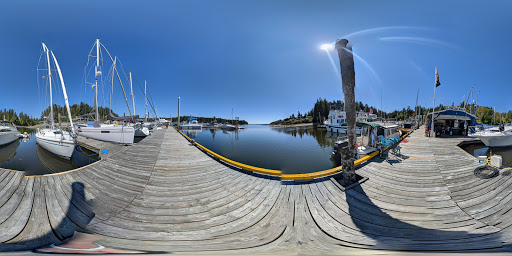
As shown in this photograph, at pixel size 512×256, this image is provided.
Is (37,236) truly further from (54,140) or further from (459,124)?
(459,124)

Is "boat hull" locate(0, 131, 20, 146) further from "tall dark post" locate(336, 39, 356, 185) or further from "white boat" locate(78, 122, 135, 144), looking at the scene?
"tall dark post" locate(336, 39, 356, 185)

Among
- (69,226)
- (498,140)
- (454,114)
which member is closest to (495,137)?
(498,140)

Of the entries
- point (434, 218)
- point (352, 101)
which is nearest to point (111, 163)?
point (352, 101)

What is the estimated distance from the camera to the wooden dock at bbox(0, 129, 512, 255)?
2584mm

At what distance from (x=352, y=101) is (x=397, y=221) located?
283 cm

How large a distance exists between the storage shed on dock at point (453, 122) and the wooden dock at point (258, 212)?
48.3ft

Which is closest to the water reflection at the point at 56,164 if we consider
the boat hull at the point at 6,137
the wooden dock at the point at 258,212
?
the wooden dock at the point at 258,212

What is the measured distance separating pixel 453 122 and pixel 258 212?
26.9 meters

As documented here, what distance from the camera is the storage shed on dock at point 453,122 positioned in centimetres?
1473

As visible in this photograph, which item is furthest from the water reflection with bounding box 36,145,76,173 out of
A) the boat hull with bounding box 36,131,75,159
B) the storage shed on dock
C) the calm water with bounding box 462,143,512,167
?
the calm water with bounding box 462,143,512,167

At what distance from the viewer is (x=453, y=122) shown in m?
18.1

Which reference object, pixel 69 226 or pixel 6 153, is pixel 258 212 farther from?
pixel 6 153

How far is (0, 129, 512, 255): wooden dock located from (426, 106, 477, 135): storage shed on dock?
14.7 meters

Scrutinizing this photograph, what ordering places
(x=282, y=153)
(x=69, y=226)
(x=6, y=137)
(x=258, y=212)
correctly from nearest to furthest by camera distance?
(x=69, y=226)
(x=258, y=212)
(x=282, y=153)
(x=6, y=137)
